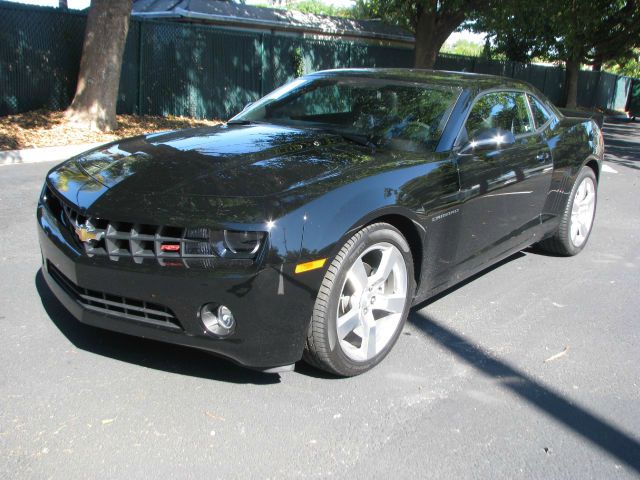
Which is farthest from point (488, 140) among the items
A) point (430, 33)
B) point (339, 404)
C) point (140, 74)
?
point (430, 33)

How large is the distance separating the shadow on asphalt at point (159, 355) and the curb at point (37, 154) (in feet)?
19.6

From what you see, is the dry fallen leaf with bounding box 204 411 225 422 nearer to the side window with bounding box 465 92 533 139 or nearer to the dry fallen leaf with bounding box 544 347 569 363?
the dry fallen leaf with bounding box 544 347 569 363

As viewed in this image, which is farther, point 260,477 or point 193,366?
point 193,366

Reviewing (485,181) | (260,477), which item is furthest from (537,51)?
(260,477)

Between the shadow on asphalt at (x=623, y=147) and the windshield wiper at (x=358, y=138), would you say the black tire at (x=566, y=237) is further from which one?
the shadow on asphalt at (x=623, y=147)

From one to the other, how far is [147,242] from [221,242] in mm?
357

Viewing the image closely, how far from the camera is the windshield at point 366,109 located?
402 cm

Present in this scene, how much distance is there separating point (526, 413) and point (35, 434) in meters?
2.27

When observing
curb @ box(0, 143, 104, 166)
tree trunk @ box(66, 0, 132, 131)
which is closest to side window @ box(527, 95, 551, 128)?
curb @ box(0, 143, 104, 166)

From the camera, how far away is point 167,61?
14.5 meters

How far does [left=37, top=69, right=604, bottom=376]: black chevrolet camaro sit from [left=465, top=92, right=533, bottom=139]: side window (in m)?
0.02

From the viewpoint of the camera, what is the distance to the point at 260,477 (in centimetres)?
252

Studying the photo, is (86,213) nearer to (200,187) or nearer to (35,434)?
(200,187)

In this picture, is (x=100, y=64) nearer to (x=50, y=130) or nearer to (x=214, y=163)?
(x=50, y=130)
